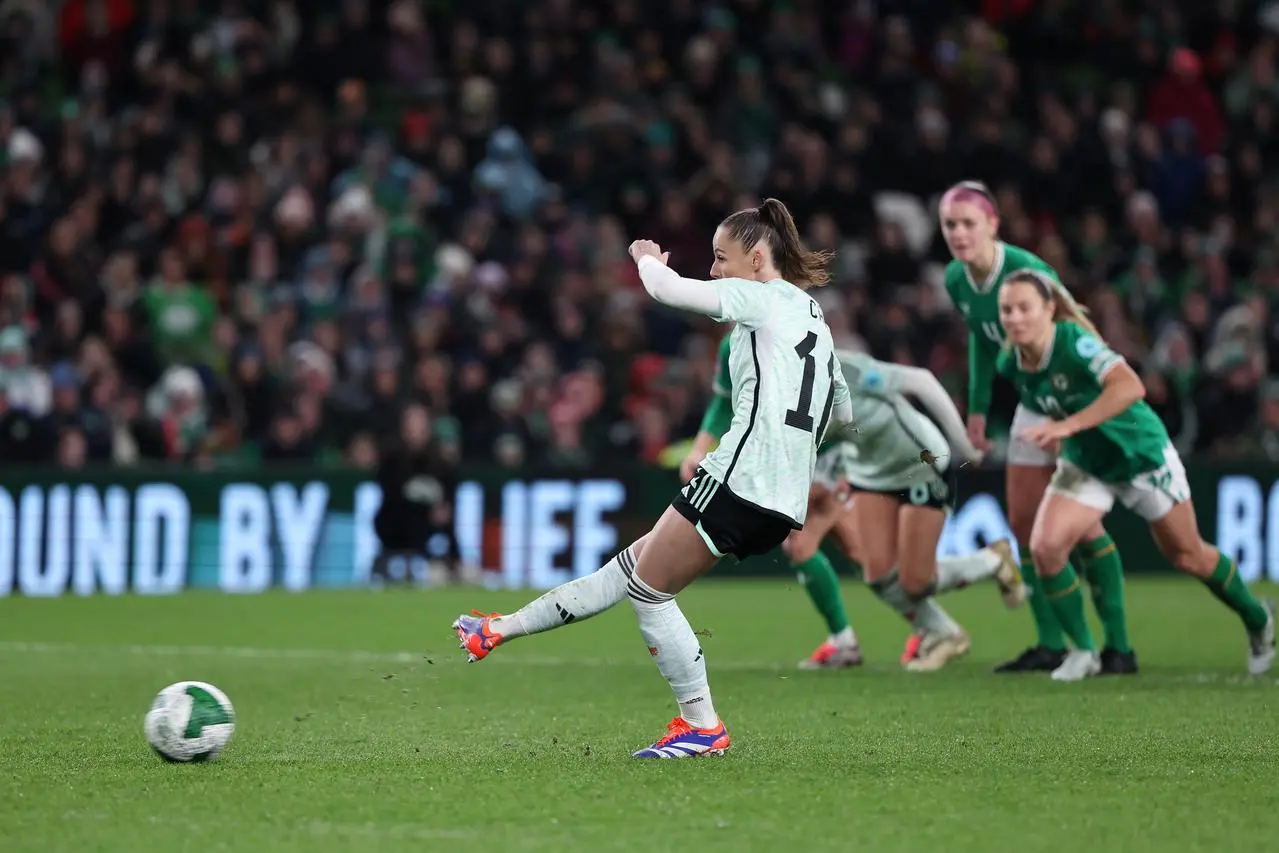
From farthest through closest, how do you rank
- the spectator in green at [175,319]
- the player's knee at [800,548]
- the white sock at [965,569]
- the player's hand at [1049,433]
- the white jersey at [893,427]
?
the spectator in green at [175,319] < the white sock at [965,569] < the player's knee at [800,548] < the white jersey at [893,427] < the player's hand at [1049,433]

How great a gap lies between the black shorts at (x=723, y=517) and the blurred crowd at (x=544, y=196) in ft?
33.3

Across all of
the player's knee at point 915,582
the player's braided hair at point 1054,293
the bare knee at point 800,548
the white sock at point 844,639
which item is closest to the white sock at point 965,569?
the player's knee at point 915,582

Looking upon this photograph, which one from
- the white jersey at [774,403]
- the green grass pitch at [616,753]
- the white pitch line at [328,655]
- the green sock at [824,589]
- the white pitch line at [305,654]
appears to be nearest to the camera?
the green grass pitch at [616,753]

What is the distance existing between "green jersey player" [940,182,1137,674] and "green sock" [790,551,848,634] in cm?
91

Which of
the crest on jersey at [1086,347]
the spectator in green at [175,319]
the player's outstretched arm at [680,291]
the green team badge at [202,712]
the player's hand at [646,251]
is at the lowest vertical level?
the green team badge at [202,712]

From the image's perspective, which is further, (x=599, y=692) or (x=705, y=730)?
(x=599, y=692)

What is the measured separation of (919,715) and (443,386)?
9.76 meters

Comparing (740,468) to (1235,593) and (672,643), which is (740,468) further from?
(1235,593)

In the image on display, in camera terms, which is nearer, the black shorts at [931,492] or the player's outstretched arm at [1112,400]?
the player's outstretched arm at [1112,400]

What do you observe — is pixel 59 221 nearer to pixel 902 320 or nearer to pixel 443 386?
pixel 443 386

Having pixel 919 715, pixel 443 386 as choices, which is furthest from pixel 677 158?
pixel 919 715

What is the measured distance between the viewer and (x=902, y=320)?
17969mm

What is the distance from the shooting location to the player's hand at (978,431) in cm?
980

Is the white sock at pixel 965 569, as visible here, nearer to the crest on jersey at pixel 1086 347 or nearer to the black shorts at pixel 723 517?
the crest on jersey at pixel 1086 347
